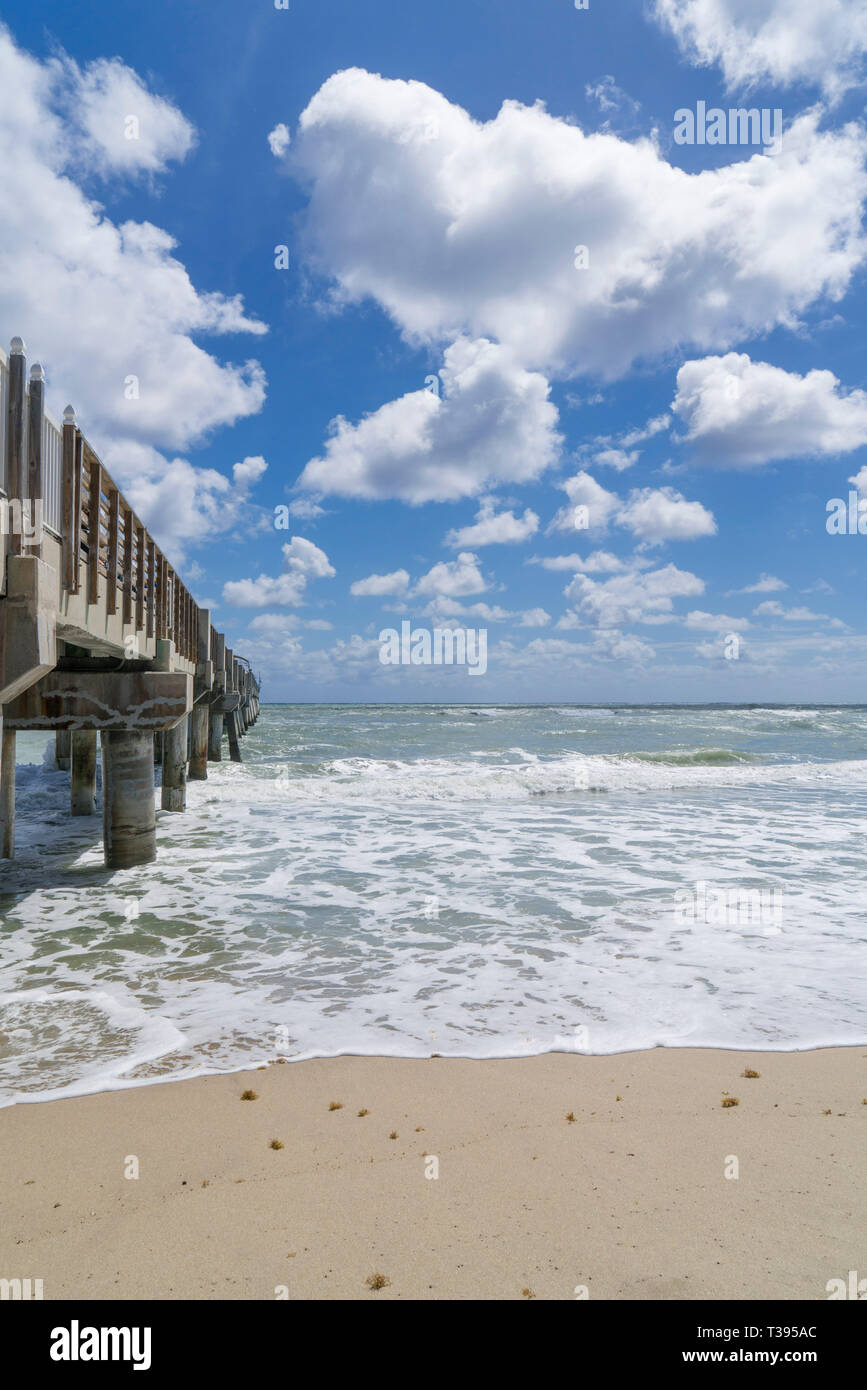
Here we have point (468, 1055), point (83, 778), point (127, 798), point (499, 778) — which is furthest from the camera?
point (499, 778)

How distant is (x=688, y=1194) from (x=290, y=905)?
6087mm

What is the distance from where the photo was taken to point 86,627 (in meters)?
7.29

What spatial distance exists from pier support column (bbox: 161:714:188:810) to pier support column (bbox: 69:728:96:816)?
1386 millimetres

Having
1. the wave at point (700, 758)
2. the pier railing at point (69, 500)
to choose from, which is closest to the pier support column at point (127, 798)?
the pier railing at point (69, 500)

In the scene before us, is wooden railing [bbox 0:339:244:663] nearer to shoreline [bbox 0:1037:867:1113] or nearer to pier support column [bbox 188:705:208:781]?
shoreline [bbox 0:1037:867:1113]

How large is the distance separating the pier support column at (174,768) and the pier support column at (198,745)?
13.8 feet

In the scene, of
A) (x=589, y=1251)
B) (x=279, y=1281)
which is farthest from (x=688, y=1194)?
(x=279, y=1281)

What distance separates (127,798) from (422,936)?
199 inches

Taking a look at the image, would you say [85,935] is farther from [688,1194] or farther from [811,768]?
[811,768]

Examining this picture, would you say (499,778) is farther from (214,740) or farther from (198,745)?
(214,740)

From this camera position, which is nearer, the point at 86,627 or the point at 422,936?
the point at 86,627

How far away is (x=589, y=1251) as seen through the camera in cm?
278

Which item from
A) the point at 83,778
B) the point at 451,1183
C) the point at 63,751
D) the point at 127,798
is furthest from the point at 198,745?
the point at 451,1183
